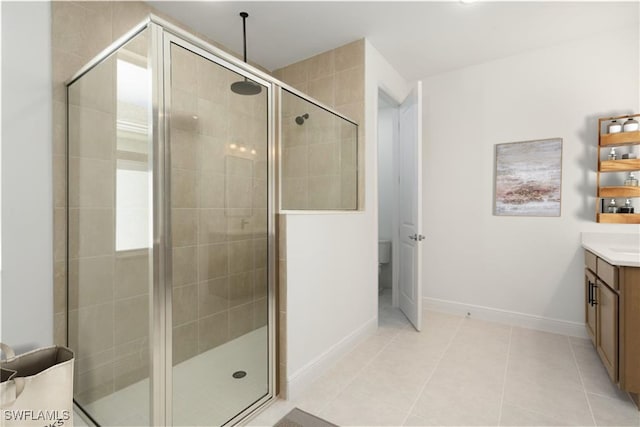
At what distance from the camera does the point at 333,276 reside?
226cm

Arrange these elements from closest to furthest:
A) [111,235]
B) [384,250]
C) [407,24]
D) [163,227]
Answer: [163,227] → [111,235] → [407,24] → [384,250]

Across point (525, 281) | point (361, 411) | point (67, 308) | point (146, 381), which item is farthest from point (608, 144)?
point (67, 308)

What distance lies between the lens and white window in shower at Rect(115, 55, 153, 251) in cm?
129

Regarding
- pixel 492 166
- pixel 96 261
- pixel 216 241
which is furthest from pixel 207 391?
pixel 492 166

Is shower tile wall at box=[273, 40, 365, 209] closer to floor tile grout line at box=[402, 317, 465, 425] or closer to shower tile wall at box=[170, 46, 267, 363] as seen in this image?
shower tile wall at box=[170, 46, 267, 363]

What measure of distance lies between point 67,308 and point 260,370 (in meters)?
1.12

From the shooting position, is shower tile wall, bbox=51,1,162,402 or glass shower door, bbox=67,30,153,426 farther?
shower tile wall, bbox=51,1,162,402

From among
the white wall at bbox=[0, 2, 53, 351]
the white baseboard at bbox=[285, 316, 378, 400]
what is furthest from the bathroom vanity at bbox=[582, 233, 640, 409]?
the white wall at bbox=[0, 2, 53, 351]

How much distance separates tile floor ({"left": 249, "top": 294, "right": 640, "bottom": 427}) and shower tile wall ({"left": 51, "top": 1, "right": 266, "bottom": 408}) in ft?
2.52

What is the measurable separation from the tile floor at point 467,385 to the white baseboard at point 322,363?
0.04 m

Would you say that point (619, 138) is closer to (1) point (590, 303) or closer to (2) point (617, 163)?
(2) point (617, 163)

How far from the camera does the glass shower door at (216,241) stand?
54.4 inches

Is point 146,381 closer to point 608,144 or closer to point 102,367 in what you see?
point 102,367

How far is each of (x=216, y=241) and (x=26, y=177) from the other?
102cm
